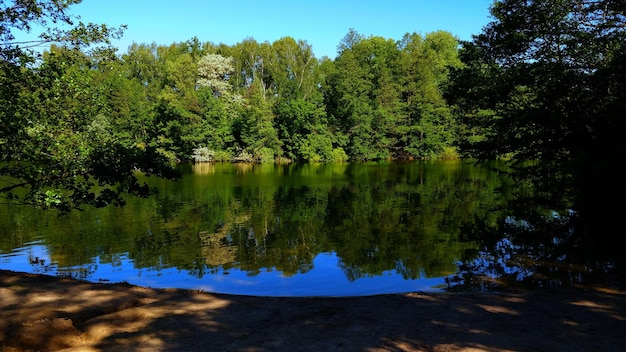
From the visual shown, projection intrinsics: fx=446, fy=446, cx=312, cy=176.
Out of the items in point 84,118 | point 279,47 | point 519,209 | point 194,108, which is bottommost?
point 519,209

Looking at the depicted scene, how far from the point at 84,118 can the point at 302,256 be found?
742 centimetres

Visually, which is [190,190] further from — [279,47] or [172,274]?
[279,47]

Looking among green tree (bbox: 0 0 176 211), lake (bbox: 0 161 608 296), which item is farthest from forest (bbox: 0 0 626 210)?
lake (bbox: 0 161 608 296)

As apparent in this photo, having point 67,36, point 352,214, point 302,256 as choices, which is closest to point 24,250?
point 67,36

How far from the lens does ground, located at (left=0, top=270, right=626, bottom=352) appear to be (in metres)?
5.88

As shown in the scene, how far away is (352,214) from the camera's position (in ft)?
72.0

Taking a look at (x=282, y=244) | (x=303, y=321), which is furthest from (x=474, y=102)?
(x=303, y=321)

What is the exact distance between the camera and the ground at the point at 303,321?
588cm

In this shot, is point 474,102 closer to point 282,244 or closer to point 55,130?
point 282,244

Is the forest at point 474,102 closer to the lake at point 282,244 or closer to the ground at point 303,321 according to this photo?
the lake at point 282,244

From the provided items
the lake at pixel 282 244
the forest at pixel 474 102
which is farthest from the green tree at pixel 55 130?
the lake at pixel 282 244

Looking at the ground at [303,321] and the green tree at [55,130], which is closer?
the ground at [303,321]

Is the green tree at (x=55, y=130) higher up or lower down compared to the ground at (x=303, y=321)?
higher up

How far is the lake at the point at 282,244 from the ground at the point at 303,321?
227cm
